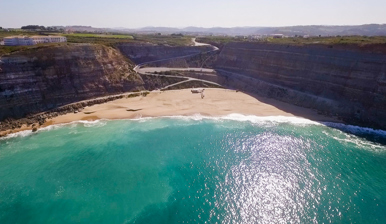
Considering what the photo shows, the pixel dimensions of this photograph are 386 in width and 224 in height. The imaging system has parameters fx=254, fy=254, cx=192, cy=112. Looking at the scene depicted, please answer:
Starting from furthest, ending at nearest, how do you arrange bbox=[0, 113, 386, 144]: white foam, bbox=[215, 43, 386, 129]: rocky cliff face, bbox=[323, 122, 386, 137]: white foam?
bbox=[215, 43, 386, 129]: rocky cliff face
bbox=[0, 113, 386, 144]: white foam
bbox=[323, 122, 386, 137]: white foam

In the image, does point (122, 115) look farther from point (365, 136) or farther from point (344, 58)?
point (344, 58)

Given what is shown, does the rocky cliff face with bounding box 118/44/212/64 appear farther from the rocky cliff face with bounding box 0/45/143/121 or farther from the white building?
the white building

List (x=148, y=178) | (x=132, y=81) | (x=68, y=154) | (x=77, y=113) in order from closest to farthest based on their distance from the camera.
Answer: (x=148, y=178) < (x=68, y=154) < (x=77, y=113) < (x=132, y=81)

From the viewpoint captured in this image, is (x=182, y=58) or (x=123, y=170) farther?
(x=182, y=58)

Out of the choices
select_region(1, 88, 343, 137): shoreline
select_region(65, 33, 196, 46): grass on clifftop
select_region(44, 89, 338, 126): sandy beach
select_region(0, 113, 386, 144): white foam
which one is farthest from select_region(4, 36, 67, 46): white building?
select_region(0, 113, 386, 144): white foam

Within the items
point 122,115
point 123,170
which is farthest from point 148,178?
point 122,115

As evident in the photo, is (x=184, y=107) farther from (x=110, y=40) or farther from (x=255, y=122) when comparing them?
(x=110, y=40)
